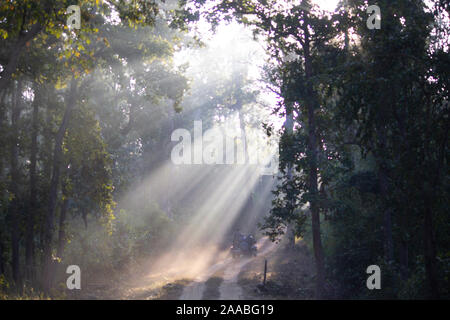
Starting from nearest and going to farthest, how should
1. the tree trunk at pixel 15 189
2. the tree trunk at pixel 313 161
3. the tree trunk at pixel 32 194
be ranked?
the tree trunk at pixel 313 161 → the tree trunk at pixel 15 189 → the tree trunk at pixel 32 194

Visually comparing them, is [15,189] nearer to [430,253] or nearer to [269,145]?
[269,145]

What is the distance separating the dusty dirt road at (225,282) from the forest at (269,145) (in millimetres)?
143

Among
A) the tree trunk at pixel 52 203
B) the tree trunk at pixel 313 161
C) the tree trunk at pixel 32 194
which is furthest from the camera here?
the tree trunk at pixel 32 194

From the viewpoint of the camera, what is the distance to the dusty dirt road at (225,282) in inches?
701

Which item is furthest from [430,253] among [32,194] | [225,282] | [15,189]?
[15,189]

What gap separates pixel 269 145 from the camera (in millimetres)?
20812

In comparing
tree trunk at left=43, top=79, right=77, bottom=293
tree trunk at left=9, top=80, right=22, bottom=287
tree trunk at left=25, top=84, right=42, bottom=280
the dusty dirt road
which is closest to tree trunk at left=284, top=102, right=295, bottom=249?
the dusty dirt road

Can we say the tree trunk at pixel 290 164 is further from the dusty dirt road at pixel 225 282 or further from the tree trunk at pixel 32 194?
the tree trunk at pixel 32 194

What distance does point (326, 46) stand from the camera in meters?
17.3

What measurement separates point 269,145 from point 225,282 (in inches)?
288

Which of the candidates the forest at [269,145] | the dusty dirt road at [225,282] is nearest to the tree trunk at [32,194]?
the forest at [269,145]

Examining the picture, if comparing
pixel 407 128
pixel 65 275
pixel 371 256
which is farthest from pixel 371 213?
pixel 65 275

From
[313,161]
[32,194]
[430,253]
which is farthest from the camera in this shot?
[32,194]

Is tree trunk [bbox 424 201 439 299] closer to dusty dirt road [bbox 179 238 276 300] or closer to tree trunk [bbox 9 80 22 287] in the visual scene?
dusty dirt road [bbox 179 238 276 300]
